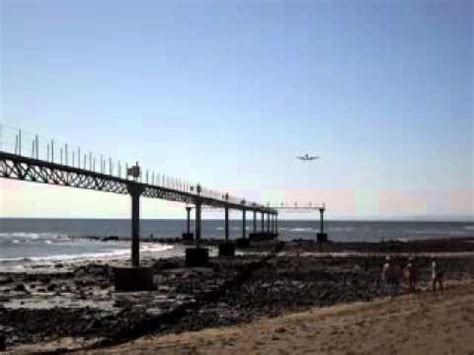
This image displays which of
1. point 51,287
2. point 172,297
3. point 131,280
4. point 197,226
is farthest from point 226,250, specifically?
point 172,297

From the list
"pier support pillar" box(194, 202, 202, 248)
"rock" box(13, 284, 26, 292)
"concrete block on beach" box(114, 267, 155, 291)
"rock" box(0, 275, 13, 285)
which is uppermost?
"pier support pillar" box(194, 202, 202, 248)

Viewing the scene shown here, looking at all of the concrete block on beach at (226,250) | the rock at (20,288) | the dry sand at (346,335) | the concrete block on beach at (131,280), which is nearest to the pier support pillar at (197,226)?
the concrete block on beach at (226,250)

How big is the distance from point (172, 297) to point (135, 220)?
894 centimetres

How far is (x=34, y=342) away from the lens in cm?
1952

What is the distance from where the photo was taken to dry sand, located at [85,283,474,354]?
1478 cm

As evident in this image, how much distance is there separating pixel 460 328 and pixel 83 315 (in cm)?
1317

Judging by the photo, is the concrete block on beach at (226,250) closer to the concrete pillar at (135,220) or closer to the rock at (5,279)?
the rock at (5,279)

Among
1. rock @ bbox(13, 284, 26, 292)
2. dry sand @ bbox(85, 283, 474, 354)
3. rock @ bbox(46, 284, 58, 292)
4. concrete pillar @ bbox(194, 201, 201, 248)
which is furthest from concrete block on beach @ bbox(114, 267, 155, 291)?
concrete pillar @ bbox(194, 201, 201, 248)

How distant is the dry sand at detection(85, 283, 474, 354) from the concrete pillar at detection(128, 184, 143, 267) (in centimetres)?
1816

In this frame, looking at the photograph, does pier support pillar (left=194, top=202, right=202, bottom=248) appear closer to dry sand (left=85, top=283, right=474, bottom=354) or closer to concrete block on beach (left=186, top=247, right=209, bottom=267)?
concrete block on beach (left=186, top=247, right=209, bottom=267)

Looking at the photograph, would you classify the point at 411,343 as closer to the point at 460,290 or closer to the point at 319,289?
the point at 460,290

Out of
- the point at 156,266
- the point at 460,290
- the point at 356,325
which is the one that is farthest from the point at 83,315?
the point at 156,266

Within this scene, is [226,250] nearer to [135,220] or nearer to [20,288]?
[135,220]

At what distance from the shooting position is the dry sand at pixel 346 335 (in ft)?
48.5
